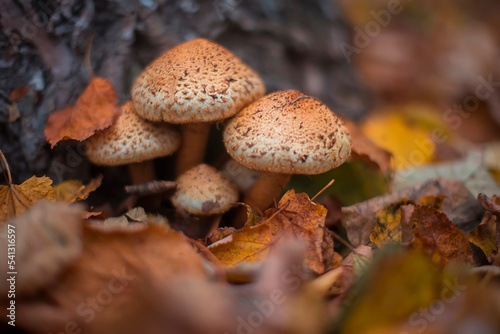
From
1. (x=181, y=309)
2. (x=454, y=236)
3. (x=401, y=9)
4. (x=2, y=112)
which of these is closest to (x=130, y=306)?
(x=181, y=309)

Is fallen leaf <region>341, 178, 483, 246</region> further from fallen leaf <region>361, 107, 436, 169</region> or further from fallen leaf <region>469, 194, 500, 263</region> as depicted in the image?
fallen leaf <region>361, 107, 436, 169</region>

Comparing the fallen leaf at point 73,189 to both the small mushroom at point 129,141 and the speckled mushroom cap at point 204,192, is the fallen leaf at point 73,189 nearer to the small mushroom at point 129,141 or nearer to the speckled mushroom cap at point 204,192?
the small mushroom at point 129,141

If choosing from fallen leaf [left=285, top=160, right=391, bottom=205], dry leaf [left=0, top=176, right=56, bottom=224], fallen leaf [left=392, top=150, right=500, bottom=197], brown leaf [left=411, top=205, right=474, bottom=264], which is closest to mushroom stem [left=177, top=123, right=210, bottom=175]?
fallen leaf [left=285, top=160, right=391, bottom=205]

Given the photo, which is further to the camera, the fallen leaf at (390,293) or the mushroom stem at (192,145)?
the mushroom stem at (192,145)

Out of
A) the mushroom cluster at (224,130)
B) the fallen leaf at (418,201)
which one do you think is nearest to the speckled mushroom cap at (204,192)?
the mushroom cluster at (224,130)

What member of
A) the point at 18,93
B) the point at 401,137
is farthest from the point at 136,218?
the point at 401,137

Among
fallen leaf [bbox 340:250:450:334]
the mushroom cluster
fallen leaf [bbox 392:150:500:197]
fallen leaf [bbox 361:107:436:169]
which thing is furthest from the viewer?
fallen leaf [bbox 361:107:436:169]
